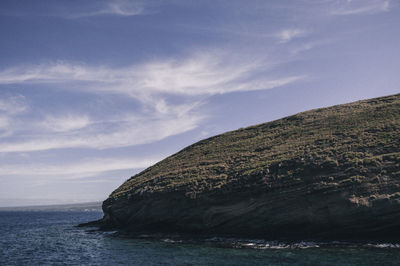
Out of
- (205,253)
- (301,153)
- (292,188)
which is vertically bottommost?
(205,253)

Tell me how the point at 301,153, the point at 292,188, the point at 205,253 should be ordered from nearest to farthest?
1. the point at 205,253
2. the point at 292,188
3. the point at 301,153

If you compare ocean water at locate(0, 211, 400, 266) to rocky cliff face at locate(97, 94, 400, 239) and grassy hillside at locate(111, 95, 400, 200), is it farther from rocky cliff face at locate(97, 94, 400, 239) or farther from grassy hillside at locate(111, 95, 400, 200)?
grassy hillside at locate(111, 95, 400, 200)

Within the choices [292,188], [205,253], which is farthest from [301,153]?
[205,253]

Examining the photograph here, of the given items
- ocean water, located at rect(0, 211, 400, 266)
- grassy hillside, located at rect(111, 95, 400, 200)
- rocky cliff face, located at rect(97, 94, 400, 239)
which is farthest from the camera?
grassy hillside, located at rect(111, 95, 400, 200)

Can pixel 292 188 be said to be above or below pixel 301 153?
below

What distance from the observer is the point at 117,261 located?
27.7 m

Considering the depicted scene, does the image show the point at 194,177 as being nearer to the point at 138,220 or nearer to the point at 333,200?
the point at 138,220

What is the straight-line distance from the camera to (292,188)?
37531 millimetres

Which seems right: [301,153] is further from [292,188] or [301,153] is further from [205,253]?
[205,253]

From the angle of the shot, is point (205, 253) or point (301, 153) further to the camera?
point (301, 153)

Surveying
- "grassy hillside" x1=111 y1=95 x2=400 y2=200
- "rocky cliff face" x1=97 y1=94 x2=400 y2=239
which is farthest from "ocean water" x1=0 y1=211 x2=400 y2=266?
"grassy hillside" x1=111 y1=95 x2=400 y2=200

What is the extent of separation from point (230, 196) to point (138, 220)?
56.1 feet

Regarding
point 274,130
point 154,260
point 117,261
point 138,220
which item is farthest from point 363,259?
point 274,130

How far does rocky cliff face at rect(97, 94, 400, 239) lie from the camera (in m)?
33.3
